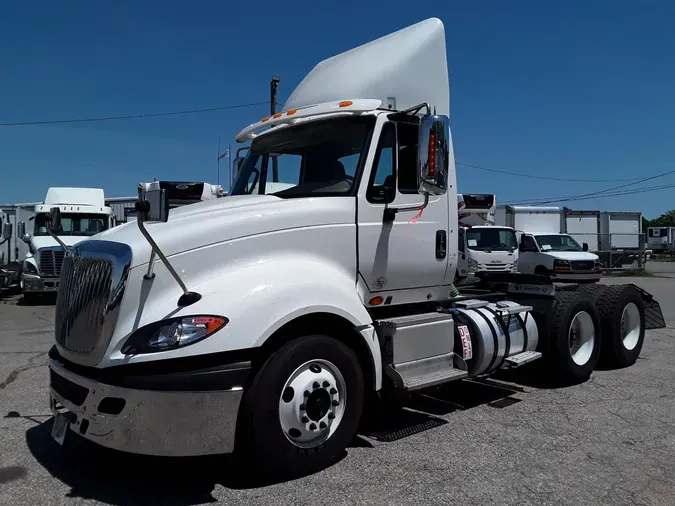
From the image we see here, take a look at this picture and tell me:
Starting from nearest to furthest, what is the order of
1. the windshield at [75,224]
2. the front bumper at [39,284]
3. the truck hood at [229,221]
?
the truck hood at [229,221], the front bumper at [39,284], the windshield at [75,224]

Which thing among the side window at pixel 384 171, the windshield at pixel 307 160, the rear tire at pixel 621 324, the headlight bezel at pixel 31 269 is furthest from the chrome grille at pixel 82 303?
the headlight bezel at pixel 31 269

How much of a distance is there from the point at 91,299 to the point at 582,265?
812 inches

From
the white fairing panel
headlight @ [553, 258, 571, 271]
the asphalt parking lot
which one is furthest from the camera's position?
headlight @ [553, 258, 571, 271]

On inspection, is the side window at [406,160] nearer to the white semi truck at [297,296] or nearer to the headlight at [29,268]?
the white semi truck at [297,296]

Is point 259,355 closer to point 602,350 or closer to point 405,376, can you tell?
point 405,376

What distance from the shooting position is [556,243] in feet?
76.4

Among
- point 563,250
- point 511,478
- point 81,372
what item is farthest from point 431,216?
point 563,250

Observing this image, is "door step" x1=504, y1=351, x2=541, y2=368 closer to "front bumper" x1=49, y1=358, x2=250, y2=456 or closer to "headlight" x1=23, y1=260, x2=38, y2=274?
"front bumper" x1=49, y1=358, x2=250, y2=456

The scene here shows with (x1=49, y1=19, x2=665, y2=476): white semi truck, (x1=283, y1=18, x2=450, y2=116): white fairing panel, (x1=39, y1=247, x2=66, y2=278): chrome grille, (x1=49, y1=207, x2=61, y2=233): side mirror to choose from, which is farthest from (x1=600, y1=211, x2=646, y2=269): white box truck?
(x1=49, y1=207, x2=61, y2=233): side mirror

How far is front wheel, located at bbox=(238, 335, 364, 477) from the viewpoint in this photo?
3.76m

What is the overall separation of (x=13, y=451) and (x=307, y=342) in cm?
261

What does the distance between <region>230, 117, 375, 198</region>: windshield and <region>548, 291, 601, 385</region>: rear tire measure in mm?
3340

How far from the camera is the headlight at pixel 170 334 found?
3.56 m

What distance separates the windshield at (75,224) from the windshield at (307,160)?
12.4m
